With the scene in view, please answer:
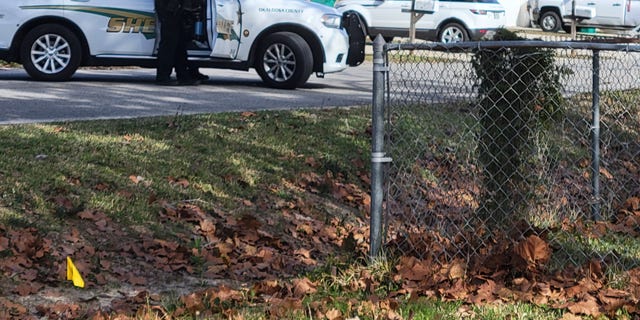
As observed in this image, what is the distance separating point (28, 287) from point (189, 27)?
8.85m

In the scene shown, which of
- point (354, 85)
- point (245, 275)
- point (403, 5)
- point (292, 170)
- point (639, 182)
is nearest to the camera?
point (245, 275)

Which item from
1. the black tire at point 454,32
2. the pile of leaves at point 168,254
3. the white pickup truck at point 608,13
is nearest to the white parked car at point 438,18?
the black tire at point 454,32

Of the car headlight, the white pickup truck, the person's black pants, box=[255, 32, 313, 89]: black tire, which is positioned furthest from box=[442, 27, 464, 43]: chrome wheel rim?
the person's black pants

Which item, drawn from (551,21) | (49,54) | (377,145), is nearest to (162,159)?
(377,145)

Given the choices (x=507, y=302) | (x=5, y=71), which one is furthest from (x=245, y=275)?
(x=5, y=71)

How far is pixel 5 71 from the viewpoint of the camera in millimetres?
16719

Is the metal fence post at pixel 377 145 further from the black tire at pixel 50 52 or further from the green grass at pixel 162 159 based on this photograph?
the black tire at pixel 50 52

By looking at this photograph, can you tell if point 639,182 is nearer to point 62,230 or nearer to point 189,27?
point 62,230

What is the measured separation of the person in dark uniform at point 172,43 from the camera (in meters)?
13.9

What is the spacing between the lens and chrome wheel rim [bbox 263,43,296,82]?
1473 centimetres

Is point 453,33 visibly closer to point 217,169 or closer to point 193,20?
point 193,20

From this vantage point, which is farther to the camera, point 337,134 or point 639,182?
point 337,134

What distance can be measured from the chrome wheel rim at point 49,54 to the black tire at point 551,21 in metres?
30.3

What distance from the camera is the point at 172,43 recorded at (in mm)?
14062
